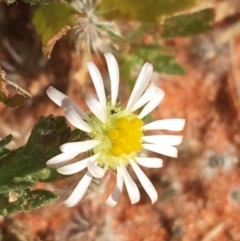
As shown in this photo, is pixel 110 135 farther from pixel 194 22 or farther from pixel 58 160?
pixel 194 22

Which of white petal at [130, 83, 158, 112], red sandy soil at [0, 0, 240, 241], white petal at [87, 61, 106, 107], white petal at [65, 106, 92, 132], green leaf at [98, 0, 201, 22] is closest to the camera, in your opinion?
white petal at [65, 106, 92, 132]

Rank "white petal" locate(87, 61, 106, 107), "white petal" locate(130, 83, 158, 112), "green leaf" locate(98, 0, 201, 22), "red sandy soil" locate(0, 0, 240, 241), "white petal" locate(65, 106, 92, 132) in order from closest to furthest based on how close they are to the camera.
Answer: "white petal" locate(65, 106, 92, 132), "white petal" locate(87, 61, 106, 107), "white petal" locate(130, 83, 158, 112), "green leaf" locate(98, 0, 201, 22), "red sandy soil" locate(0, 0, 240, 241)

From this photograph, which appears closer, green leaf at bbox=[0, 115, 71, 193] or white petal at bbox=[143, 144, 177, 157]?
green leaf at bbox=[0, 115, 71, 193]

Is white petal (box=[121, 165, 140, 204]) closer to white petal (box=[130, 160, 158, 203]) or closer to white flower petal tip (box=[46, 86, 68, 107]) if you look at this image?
white petal (box=[130, 160, 158, 203])

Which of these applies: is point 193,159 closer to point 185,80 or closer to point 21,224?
point 185,80

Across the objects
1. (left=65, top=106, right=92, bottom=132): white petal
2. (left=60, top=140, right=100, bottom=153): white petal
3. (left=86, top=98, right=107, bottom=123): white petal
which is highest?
(left=86, top=98, right=107, bottom=123): white petal

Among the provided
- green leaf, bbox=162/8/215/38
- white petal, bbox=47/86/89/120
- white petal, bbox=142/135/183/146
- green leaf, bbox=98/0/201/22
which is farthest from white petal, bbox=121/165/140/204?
green leaf, bbox=162/8/215/38

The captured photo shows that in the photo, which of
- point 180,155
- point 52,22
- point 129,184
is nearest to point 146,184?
point 129,184
